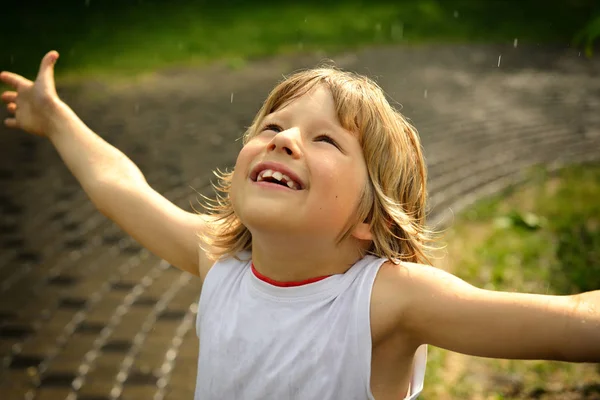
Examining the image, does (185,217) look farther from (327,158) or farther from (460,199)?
(460,199)

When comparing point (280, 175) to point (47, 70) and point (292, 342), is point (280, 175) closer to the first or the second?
point (292, 342)

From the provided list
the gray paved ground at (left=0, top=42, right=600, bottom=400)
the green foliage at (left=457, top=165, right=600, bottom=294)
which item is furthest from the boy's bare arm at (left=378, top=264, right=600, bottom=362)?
the green foliage at (left=457, top=165, right=600, bottom=294)

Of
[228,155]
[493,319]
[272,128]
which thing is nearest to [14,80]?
[272,128]

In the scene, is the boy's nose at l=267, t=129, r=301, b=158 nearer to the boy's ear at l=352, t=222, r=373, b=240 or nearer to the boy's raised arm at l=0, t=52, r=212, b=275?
the boy's ear at l=352, t=222, r=373, b=240

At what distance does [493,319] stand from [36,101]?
1.82 m

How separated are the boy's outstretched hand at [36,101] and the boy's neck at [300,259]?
1.11 m

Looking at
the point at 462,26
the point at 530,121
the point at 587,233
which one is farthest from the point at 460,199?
the point at 462,26

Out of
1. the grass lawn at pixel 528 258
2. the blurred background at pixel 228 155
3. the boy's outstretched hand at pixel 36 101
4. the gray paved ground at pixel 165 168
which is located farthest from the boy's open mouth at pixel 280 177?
the gray paved ground at pixel 165 168

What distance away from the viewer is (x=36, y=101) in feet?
9.40

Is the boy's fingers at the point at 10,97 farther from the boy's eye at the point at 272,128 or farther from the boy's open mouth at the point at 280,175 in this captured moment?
the boy's open mouth at the point at 280,175

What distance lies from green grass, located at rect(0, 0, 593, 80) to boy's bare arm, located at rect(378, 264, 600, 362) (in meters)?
8.74

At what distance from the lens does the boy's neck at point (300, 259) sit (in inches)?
82.4

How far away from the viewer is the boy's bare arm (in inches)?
72.1

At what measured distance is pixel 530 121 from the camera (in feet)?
28.6
